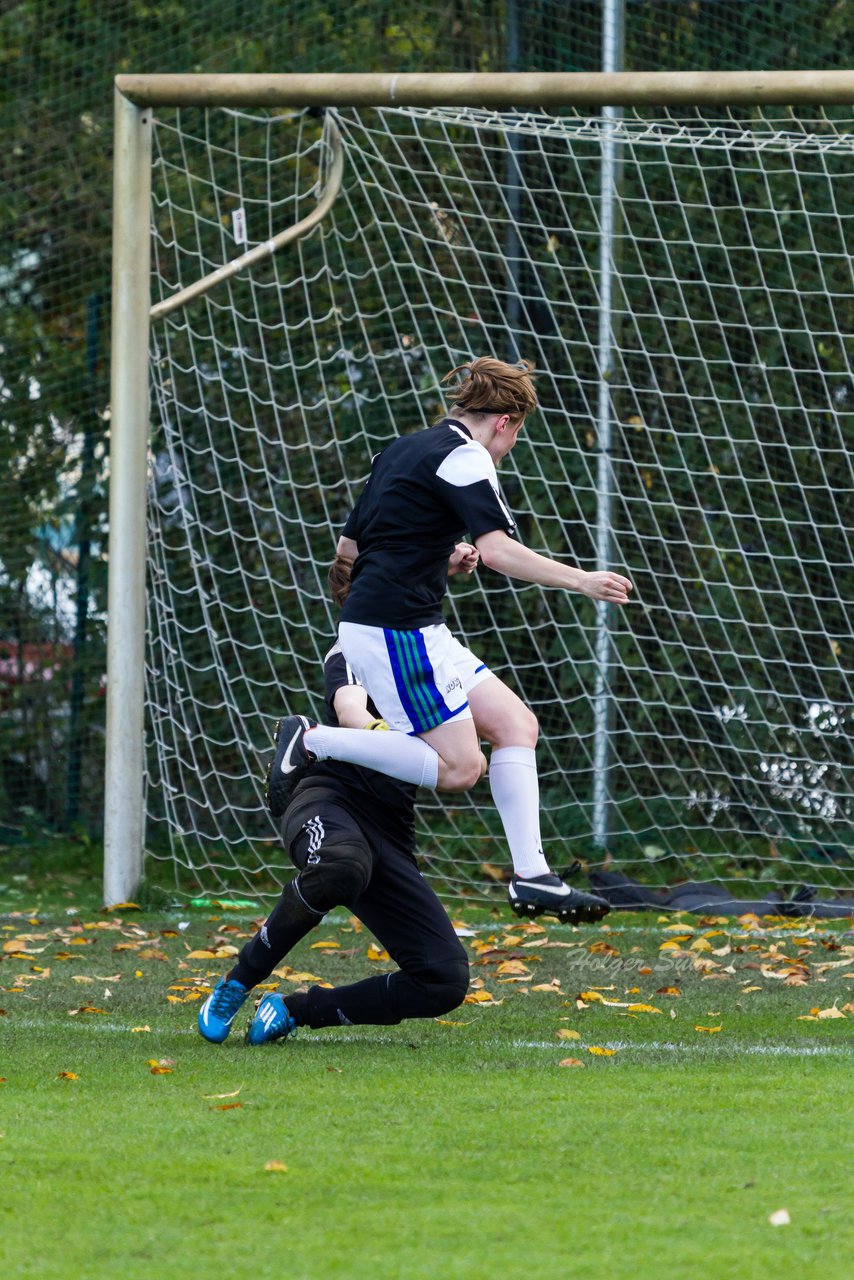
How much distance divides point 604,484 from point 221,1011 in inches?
179

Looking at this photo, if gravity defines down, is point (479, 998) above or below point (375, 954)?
above

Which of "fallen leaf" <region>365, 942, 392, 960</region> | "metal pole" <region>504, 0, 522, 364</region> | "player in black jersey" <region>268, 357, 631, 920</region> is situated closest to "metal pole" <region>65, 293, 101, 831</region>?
"metal pole" <region>504, 0, 522, 364</region>

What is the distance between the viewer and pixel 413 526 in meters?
4.43

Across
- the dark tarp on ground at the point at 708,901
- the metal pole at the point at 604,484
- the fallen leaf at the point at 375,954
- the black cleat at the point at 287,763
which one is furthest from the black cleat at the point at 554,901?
the metal pole at the point at 604,484

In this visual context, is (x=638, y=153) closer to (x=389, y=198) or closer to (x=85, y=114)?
(x=389, y=198)

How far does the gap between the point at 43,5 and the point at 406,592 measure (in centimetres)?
693

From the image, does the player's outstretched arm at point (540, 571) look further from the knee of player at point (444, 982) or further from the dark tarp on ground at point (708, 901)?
the dark tarp on ground at point (708, 901)

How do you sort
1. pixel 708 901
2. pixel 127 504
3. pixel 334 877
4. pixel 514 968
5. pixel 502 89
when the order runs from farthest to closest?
pixel 708 901 < pixel 127 504 < pixel 502 89 < pixel 514 968 < pixel 334 877

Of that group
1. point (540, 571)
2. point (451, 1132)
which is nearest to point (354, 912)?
point (540, 571)

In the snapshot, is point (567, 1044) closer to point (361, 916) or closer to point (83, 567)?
point (361, 916)

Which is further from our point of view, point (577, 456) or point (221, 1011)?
point (577, 456)

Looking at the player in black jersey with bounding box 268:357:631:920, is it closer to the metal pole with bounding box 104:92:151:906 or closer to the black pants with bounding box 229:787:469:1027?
the black pants with bounding box 229:787:469:1027

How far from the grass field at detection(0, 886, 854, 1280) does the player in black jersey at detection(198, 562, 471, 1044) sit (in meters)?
0.11

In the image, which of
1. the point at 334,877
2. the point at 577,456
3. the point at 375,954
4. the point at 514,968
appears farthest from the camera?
the point at 577,456
